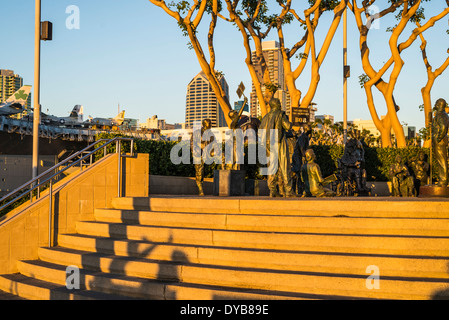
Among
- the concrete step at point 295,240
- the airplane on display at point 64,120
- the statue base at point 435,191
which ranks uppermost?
the airplane on display at point 64,120

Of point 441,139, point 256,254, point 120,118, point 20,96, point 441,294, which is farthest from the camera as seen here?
point 120,118

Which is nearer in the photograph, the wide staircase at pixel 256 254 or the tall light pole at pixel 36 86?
the wide staircase at pixel 256 254

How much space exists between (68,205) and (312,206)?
5381 mm

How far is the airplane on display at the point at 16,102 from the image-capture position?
6085cm

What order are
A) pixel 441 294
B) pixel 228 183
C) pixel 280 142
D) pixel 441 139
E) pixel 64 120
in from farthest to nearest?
pixel 64 120 < pixel 228 183 < pixel 441 139 < pixel 280 142 < pixel 441 294

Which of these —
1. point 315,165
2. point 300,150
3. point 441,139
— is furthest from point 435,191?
point 300,150

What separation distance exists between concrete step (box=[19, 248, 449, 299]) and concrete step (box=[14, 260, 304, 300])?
0.05ft

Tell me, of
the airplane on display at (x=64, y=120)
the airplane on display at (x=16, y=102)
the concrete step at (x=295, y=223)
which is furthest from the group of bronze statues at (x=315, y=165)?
the airplane on display at (x=64, y=120)

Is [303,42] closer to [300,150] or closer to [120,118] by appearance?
[300,150]

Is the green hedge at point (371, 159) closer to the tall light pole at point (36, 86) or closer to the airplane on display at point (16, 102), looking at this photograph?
the tall light pole at point (36, 86)

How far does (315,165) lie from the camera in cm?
1166

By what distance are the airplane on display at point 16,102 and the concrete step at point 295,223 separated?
185 ft

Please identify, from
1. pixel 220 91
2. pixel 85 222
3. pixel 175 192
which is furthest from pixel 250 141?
pixel 85 222
